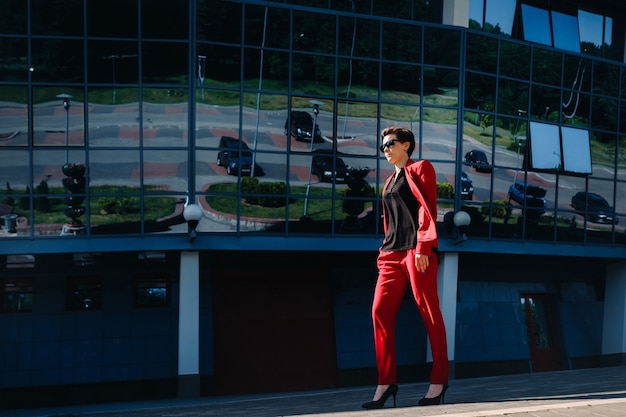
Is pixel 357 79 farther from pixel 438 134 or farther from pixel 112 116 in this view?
pixel 112 116

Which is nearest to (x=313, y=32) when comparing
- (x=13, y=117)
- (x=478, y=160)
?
(x=478, y=160)

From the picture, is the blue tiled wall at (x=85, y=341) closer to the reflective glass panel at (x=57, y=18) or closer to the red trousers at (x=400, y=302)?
the reflective glass panel at (x=57, y=18)

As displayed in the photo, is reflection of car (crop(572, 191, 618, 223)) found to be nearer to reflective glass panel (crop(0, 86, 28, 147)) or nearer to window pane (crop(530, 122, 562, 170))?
window pane (crop(530, 122, 562, 170))

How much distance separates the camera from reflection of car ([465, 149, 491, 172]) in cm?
2230

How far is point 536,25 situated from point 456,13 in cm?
376

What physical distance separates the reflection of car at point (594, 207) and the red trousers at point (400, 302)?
55.3ft

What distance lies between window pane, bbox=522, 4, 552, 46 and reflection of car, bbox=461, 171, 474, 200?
5.76m

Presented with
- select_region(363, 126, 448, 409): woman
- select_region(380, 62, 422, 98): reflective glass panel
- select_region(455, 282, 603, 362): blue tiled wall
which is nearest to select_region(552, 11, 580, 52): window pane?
select_region(380, 62, 422, 98): reflective glass panel

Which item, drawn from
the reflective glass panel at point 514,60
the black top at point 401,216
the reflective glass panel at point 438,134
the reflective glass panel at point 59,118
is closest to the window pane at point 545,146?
the reflective glass panel at point 514,60

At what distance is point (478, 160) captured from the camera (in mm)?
22484

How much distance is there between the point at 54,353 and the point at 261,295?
18.1 feet

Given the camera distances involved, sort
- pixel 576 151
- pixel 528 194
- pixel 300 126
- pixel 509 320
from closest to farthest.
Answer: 1. pixel 300 126
2. pixel 528 194
3. pixel 576 151
4. pixel 509 320

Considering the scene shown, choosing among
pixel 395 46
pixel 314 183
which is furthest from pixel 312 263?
pixel 395 46

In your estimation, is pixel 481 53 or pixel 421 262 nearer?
pixel 421 262
